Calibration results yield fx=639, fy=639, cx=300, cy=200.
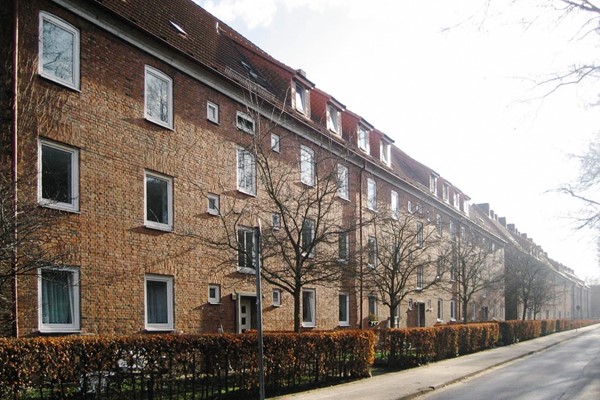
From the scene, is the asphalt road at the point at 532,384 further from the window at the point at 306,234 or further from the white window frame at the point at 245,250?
the white window frame at the point at 245,250

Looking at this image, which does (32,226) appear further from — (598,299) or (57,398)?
(598,299)

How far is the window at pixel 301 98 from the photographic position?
23.9 m

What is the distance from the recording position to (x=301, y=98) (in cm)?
2448

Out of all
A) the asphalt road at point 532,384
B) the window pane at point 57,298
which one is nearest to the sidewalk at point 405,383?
the asphalt road at point 532,384

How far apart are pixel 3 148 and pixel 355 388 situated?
8.69 metres

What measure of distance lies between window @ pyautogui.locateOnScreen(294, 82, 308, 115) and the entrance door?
7.76 metres

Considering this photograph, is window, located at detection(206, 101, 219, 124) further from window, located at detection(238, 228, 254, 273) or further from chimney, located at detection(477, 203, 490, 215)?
chimney, located at detection(477, 203, 490, 215)

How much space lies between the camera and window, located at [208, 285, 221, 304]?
1781 cm

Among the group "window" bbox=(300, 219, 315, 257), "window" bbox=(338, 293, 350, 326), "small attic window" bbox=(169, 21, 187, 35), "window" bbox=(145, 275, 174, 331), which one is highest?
"small attic window" bbox=(169, 21, 187, 35)

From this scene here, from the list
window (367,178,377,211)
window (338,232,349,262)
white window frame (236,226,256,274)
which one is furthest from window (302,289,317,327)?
window (367,178,377,211)

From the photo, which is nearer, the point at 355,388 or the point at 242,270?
the point at 355,388

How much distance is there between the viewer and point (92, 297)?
1378 centimetres

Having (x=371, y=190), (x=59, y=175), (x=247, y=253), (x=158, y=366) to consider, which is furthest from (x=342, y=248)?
(x=371, y=190)

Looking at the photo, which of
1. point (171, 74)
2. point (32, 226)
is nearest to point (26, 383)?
point (32, 226)
